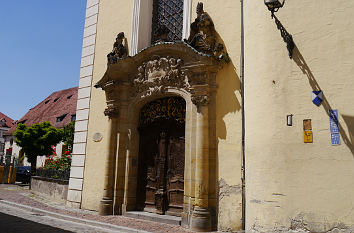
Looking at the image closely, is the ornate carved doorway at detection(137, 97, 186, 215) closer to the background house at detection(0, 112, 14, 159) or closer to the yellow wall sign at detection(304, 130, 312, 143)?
the yellow wall sign at detection(304, 130, 312, 143)

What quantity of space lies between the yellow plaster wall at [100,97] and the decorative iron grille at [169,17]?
82 cm

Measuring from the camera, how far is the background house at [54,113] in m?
32.0

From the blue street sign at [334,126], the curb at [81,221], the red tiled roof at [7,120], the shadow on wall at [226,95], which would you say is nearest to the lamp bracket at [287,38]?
the blue street sign at [334,126]

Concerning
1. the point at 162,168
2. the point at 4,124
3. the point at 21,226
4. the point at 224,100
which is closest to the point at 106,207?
the point at 162,168

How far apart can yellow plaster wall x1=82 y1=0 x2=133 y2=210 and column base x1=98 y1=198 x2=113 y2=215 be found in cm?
47

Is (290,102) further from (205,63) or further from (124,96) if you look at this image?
(124,96)

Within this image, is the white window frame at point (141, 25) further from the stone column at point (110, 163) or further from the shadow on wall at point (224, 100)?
the shadow on wall at point (224, 100)

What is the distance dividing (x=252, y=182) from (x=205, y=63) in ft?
9.99

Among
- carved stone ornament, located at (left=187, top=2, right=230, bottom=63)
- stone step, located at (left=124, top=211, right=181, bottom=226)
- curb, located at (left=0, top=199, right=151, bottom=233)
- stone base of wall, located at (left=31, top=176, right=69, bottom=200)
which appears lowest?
curb, located at (left=0, top=199, right=151, bottom=233)

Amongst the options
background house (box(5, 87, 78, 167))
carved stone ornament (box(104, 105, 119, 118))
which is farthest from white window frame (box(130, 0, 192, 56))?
background house (box(5, 87, 78, 167))

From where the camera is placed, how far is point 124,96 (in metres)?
9.19

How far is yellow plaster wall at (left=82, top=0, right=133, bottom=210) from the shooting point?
9.37 metres

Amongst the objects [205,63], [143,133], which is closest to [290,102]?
[205,63]

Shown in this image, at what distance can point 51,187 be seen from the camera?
1165cm
